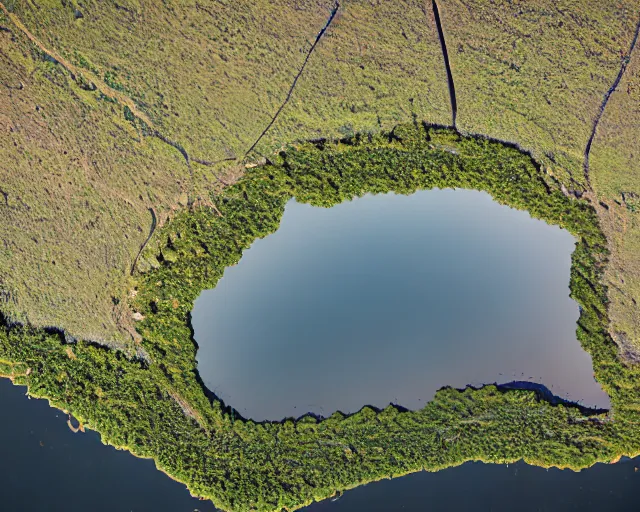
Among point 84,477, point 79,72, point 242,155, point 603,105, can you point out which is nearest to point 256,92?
point 242,155

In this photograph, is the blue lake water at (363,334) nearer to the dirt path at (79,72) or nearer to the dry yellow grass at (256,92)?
the dry yellow grass at (256,92)

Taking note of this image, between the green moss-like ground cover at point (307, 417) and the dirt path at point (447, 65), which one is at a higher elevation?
the dirt path at point (447, 65)

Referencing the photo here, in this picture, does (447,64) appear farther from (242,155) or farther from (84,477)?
(84,477)

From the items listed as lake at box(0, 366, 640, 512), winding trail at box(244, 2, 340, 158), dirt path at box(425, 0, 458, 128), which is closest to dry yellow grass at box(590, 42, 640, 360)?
dirt path at box(425, 0, 458, 128)

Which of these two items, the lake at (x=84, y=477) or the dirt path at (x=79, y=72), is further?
the lake at (x=84, y=477)

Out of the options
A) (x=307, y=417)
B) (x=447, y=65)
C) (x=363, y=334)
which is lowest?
(x=307, y=417)

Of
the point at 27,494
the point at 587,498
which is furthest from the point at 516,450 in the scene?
the point at 27,494

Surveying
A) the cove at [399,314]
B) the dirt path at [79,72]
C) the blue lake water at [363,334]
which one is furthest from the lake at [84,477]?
the dirt path at [79,72]

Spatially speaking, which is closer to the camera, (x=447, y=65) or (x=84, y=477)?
(x=447, y=65)
